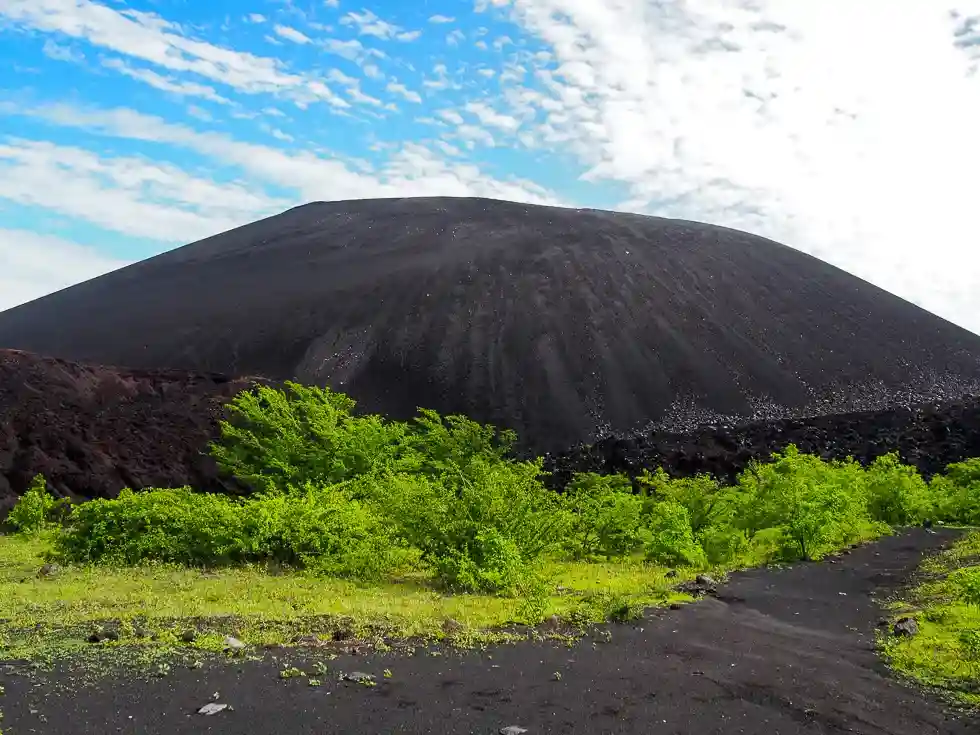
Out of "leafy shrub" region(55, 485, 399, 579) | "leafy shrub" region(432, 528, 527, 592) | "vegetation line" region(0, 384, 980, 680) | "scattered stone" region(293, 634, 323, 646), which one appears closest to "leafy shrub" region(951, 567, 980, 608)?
"vegetation line" region(0, 384, 980, 680)

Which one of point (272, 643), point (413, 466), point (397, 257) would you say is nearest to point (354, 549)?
point (272, 643)

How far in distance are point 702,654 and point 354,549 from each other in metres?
5.33

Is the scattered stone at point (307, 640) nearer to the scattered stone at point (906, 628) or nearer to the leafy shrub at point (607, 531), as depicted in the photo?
the scattered stone at point (906, 628)

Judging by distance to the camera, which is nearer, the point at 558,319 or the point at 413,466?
the point at 413,466

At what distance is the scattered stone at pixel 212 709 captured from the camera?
17.0 ft

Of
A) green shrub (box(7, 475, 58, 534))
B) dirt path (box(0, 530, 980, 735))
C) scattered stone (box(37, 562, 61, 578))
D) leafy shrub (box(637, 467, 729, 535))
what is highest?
leafy shrub (box(637, 467, 729, 535))

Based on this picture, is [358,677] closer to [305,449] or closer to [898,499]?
[305,449]

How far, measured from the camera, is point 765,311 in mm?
51406

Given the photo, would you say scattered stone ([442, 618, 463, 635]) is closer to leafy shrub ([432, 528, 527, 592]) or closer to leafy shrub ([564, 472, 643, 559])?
leafy shrub ([432, 528, 527, 592])

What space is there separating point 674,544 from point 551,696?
7.75 m

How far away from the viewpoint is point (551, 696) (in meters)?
5.82

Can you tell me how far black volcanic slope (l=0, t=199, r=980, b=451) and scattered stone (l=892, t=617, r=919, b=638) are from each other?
2834cm

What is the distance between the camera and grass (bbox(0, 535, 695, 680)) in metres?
6.81

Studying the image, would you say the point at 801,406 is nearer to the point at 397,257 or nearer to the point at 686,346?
the point at 686,346
